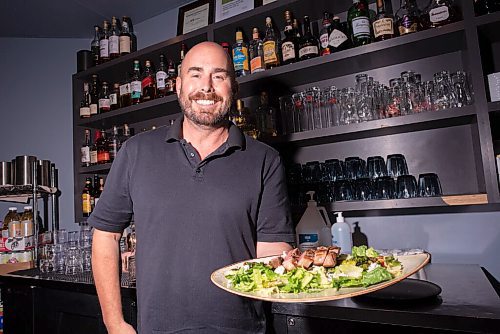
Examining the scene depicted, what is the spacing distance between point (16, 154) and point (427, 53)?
96.4 inches

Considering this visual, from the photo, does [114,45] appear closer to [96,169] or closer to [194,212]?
[96,169]

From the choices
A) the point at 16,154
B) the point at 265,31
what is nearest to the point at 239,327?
the point at 265,31

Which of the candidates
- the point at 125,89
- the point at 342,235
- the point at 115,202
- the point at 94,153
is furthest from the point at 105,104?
the point at 342,235

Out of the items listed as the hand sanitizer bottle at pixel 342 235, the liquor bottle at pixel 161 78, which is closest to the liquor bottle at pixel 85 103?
the liquor bottle at pixel 161 78

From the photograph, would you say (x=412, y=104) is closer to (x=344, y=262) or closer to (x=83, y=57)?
(x=344, y=262)

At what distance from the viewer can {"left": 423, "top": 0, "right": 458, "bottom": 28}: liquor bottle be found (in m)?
1.32

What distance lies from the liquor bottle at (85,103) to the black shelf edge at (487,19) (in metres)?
1.92

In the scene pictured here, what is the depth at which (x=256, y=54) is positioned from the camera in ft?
5.58

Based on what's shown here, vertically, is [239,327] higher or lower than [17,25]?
lower

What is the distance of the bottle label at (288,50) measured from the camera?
61.6 inches

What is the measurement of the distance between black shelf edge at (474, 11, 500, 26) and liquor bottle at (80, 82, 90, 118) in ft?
6.31

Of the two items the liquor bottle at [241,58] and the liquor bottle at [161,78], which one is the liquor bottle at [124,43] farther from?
the liquor bottle at [241,58]

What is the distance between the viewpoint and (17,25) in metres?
2.33

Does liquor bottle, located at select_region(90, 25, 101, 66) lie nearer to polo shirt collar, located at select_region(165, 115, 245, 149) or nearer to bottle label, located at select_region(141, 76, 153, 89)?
bottle label, located at select_region(141, 76, 153, 89)
